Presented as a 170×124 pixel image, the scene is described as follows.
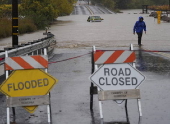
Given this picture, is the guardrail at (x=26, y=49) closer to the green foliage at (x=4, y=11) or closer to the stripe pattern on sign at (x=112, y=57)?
the stripe pattern on sign at (x=112, y=57)

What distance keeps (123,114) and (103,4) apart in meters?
155

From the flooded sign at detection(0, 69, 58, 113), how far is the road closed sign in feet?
2.91

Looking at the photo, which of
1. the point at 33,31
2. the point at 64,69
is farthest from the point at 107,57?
the point at 33,31

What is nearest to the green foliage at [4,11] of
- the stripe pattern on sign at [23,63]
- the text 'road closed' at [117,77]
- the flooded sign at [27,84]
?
the stripe pattern on sign at [23,63]

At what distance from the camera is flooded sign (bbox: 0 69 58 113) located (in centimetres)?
920

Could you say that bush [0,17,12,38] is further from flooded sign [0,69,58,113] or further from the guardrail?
flooded sign [0,69,58,113]

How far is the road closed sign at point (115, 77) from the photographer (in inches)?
Result: 370

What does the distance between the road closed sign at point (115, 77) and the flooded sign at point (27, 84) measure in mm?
886

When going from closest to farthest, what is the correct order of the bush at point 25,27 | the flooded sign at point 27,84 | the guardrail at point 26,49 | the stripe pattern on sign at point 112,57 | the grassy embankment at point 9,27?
the flooded sign at point 27,84 → the stripe pattern on sign at point 112,57 → the guardrail at point 26,49 → the grassy embankment at point 9,27 → the bush at point 25,27

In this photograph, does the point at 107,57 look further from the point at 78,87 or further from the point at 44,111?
the point at 78,87

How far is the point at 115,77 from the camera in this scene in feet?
30.8

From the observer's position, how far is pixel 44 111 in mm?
10109

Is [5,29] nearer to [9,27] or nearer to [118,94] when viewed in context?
[9,27]

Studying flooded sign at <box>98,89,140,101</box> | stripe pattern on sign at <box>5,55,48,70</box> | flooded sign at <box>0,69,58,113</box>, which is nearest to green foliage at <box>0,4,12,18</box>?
stripe pattern on sign at <box>5,55,48,70</box>
